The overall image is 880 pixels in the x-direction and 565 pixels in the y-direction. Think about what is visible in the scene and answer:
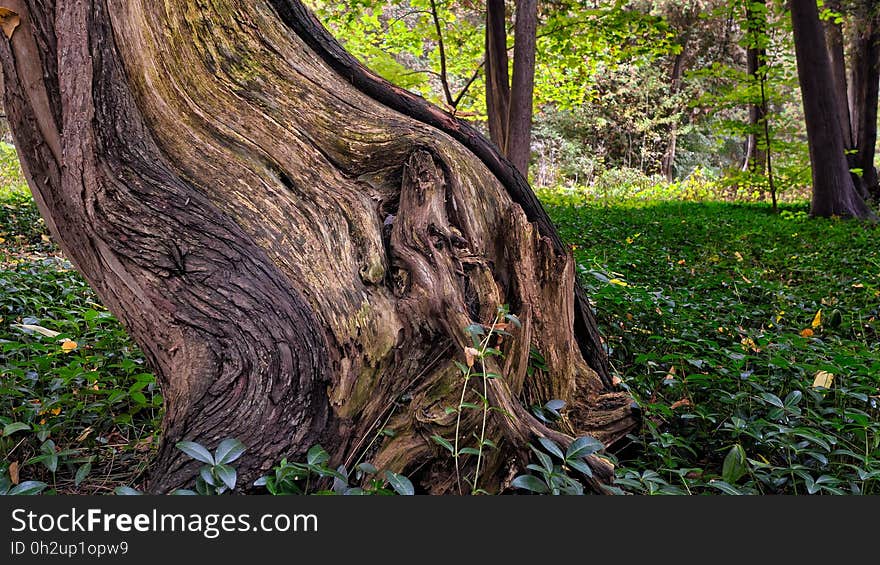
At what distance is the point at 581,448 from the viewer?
1860 mm

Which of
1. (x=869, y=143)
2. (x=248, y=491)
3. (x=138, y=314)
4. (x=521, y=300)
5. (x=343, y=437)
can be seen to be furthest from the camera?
(x=869, y=143)

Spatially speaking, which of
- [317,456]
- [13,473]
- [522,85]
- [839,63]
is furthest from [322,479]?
[839,63]

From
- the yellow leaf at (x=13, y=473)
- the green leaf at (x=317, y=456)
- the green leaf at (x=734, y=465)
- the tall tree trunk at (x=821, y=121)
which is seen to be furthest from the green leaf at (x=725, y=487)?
the tall tree trunk at (x=821, y=121)

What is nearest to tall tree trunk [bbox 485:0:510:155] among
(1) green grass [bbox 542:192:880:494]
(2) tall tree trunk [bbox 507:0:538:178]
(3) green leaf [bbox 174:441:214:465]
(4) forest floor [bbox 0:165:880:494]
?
(2) tall tree trunk [bbox 507:0:538:178]

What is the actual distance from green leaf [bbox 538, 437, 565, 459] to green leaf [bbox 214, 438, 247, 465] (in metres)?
0.86

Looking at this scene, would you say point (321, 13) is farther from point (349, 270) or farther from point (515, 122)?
point (349, 270)

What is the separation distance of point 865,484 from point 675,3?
68.8 feet

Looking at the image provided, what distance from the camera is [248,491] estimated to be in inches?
76.6

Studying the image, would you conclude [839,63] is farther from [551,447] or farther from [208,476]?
[208,476]

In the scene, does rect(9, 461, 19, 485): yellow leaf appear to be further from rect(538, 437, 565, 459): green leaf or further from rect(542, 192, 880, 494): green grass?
rect(542, 192, 880, 494): green grass

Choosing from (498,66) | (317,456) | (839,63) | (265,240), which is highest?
(839,63)

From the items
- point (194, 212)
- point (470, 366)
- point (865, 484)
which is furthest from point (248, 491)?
point (865, 484)

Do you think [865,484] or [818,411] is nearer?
[865,484]

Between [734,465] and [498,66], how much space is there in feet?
29.4
